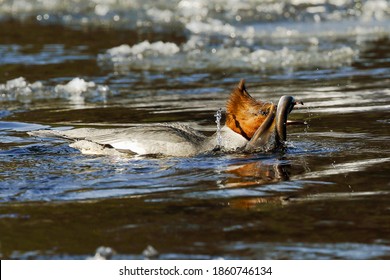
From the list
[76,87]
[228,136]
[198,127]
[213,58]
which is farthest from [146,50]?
[228,136]

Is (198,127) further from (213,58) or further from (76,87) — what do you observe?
(213,58)

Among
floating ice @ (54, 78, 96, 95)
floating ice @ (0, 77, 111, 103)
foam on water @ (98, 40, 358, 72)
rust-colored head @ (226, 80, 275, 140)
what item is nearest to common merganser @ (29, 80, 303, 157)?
rust-colored head @ (226, 80, 275, 140)

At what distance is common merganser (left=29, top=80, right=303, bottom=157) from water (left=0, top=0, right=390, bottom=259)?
136mm

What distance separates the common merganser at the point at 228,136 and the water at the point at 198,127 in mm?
136

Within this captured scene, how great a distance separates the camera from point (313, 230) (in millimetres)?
5820

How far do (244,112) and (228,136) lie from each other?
27cm

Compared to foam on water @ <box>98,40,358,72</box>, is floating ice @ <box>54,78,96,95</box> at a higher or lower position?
lower

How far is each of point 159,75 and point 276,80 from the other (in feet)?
6.53

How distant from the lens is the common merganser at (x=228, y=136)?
811cm

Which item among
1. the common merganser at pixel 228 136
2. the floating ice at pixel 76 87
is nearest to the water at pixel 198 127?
the floating ice at pixel 76 87

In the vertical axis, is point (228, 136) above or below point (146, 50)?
below

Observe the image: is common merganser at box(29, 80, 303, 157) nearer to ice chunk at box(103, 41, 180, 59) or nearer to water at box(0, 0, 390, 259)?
water at box(0, 0, 390, 259)

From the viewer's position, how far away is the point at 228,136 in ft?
27.3

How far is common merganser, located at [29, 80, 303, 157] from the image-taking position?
8109mm
